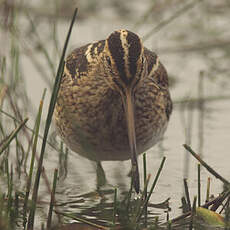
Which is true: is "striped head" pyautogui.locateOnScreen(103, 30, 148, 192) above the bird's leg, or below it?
above

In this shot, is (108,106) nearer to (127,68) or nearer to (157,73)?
(127,68)

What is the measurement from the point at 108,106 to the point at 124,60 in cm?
61

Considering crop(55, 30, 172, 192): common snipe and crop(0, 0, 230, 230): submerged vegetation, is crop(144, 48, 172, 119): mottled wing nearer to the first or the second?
crop(55, 30, 172, 192): common snipe

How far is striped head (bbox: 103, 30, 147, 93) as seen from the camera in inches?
196

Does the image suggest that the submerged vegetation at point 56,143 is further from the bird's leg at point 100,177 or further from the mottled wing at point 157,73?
the mottled wing at point 157,73

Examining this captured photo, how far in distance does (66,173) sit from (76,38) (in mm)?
3413

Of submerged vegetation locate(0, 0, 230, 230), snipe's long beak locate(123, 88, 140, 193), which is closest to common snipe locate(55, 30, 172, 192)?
snipe's long beak locate(123, 88, 140, 193)

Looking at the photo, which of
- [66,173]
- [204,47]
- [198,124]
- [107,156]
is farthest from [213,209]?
[204,47]

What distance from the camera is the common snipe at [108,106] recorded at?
5145 millimetres

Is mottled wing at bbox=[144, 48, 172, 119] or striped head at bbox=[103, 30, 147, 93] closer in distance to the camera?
striped head at bbox=[103, 30, 147, 93]

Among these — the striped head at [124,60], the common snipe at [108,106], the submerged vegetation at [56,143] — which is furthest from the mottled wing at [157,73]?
the striped head at [124,60]

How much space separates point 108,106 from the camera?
5.51 meters

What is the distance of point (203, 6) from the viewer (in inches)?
400

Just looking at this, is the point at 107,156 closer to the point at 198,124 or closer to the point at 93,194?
the point at 93,194
